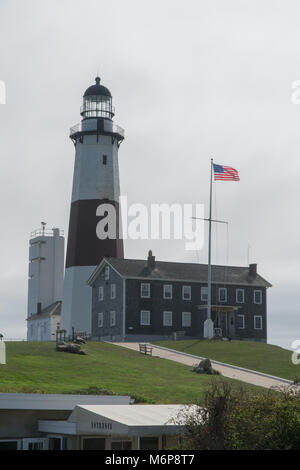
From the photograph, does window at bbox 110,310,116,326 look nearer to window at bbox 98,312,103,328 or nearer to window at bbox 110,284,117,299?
window at bbox 110,284,117,299

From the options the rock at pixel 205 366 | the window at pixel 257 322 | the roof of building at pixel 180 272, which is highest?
the roof of building at pixel 180 272

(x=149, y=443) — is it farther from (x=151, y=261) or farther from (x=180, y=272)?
(x=180, y=272)

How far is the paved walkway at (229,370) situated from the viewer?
138ft

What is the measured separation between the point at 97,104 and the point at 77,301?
17.8 m

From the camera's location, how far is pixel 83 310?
7169 centimetres

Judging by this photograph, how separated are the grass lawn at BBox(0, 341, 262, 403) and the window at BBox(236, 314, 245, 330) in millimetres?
20002

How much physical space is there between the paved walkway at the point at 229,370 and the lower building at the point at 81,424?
14.4 meters

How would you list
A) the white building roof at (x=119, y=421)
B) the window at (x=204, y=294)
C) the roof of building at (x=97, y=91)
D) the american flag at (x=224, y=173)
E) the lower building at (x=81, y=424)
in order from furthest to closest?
the roof of building at (x=97, y=91), the window at (x=204, y=294), the american flag at (x=224, y=173), the lower building at (x=81, y=424), the white building roof at (x=119, y=421)

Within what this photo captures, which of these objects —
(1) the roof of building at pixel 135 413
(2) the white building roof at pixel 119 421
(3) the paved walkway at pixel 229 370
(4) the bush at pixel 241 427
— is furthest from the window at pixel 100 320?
(4) the bush at pixel 241 427

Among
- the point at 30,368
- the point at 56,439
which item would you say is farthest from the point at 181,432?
the point at 30,368

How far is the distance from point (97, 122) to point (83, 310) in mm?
16645

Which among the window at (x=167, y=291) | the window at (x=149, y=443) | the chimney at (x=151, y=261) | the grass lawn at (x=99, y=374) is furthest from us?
the chimney at (x=151, y=261)

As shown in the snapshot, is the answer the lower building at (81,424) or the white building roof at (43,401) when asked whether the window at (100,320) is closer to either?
the white building roof at (43,401)

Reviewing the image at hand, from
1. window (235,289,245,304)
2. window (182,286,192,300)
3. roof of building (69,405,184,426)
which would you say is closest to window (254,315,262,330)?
window (235,289,245,304)
